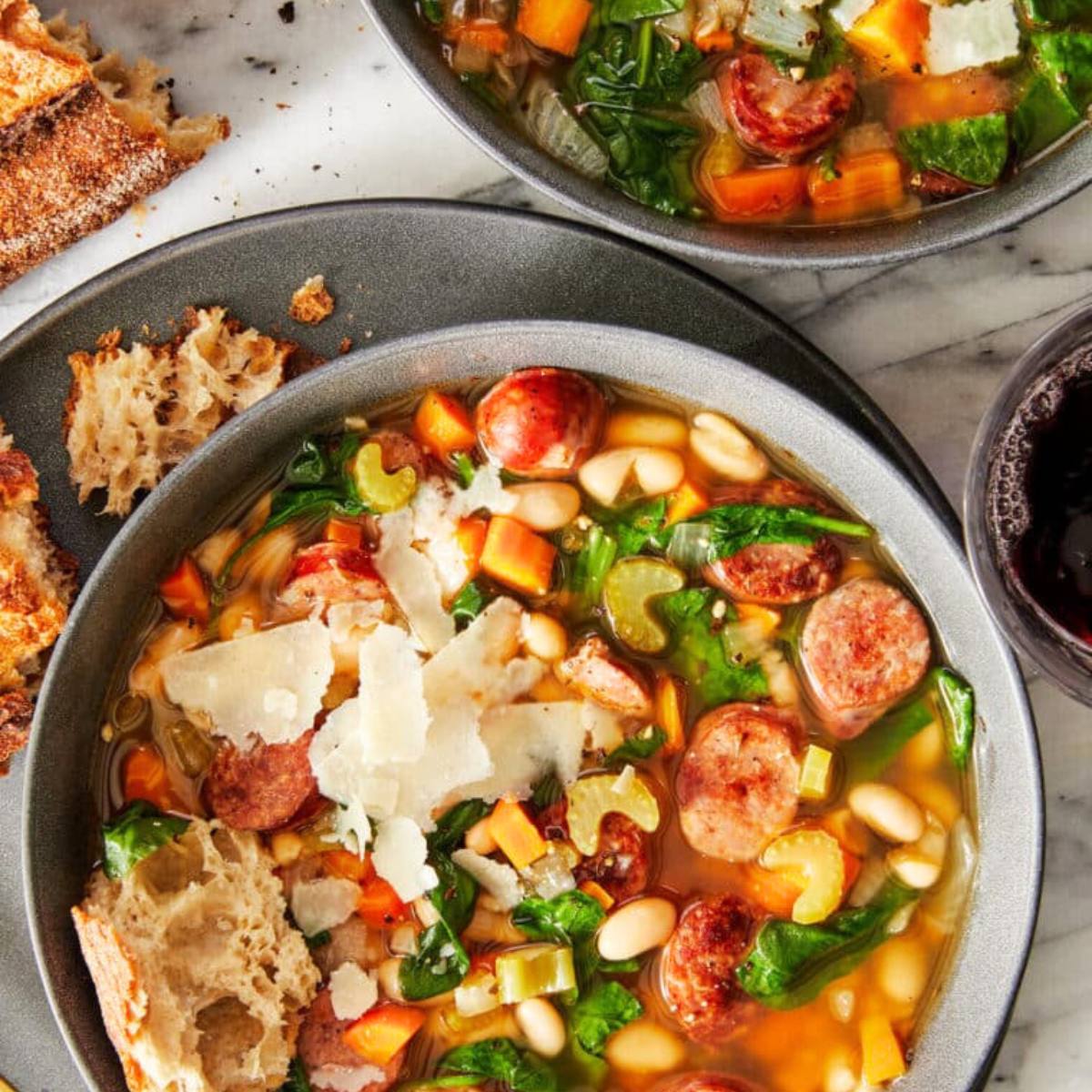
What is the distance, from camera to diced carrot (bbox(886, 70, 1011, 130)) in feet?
10.3

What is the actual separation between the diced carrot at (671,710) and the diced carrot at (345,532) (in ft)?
2.23

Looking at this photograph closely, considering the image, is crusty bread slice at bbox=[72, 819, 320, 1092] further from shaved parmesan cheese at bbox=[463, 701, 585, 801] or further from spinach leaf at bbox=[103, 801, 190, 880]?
→ shaved parmesan cheese at bbox=[463, 701, 585, 801]

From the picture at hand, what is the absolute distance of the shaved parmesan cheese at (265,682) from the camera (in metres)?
3.17

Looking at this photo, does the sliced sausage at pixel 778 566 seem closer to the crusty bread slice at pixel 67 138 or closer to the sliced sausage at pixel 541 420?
the sliced sausage at pixel 541 420

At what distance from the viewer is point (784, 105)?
3104mm

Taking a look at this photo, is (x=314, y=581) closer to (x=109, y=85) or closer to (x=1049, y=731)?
(x=109, y=85)

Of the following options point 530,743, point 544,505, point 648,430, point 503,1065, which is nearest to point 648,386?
point 648,430

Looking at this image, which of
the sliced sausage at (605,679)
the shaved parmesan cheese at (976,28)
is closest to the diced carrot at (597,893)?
the sliced sausage at (605,679)

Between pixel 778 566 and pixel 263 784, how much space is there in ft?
3.70

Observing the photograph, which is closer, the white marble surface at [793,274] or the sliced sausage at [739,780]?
the sliced sausage at [739,780]

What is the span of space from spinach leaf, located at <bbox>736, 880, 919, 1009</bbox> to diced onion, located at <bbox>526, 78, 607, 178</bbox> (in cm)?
157

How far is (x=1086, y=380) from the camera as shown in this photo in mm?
2990

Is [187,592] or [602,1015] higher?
[187,592]

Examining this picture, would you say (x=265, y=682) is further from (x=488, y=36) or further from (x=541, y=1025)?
(x=488, y=36)
